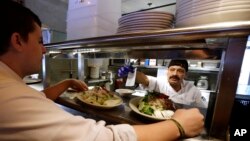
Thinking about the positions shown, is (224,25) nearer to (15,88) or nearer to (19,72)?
(15,88)

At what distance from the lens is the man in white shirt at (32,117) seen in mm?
463

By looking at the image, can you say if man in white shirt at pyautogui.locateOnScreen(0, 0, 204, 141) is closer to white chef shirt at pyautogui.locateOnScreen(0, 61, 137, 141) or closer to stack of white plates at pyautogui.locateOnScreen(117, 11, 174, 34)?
white chef shirt at pyautogui.locateOnScreen(0, 61, 137, 141)

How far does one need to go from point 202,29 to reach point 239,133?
594 millimetres

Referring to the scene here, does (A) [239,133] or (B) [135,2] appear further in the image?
(B) [135,2]

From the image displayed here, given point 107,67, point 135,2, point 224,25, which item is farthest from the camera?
point 107,67

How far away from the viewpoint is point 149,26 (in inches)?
27.6

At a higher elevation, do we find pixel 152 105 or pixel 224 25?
pixel 224 25

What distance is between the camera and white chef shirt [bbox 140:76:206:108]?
77.3 inches

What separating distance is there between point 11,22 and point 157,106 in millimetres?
755

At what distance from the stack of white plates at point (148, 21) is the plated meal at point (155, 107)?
36 centimetres

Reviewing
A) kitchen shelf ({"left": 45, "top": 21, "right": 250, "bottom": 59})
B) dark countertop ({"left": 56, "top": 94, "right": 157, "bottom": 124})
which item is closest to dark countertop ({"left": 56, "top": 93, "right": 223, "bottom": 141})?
dark countertop ({"left": 56, "top": 94, "right": 157, "bottom": 124})

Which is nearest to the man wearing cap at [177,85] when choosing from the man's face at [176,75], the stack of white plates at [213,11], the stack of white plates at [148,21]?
the man's face at [176,75]

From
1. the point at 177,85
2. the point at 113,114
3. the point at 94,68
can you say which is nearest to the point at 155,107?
the point at 113,114

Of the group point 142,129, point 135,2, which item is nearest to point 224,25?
point 142,129
